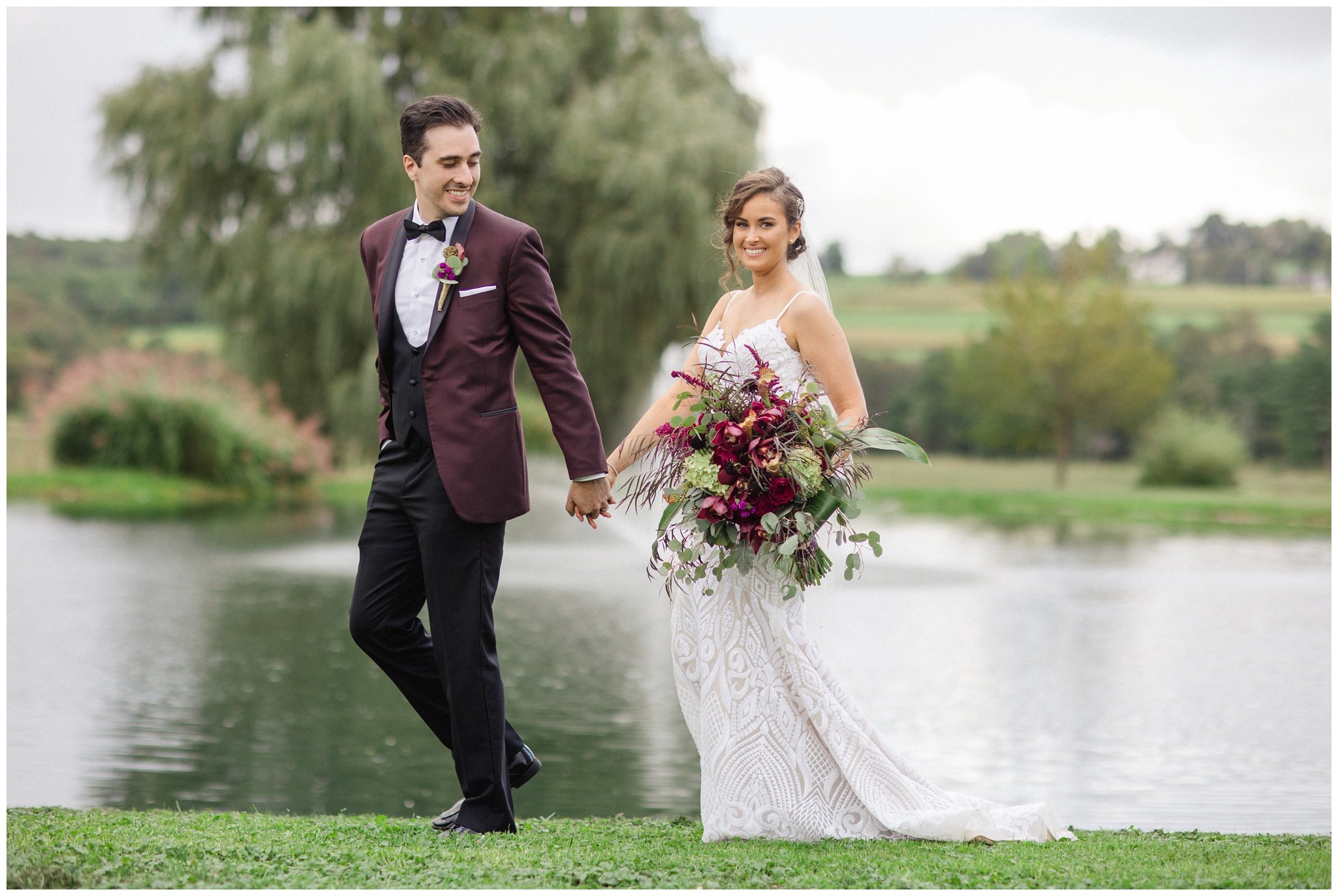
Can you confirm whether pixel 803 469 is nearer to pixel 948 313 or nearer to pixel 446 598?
pixel 446 598

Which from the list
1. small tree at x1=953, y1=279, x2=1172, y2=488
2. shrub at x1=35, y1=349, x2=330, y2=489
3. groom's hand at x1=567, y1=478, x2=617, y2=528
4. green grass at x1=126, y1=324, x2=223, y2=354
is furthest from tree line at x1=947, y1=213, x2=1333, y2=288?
groom's hand at x1=567, y1=478, x2=617, y2=528

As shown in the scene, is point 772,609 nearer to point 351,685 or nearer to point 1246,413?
point 351,685

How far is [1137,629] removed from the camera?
9961 millimetres

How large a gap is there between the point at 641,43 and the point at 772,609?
59.6 feet

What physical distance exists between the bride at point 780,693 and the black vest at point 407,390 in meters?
0.62

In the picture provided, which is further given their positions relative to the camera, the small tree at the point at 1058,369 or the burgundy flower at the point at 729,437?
the small tree at the point at 1058,369

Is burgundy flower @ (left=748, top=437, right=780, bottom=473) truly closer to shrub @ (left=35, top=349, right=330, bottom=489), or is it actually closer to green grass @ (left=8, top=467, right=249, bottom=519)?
green grass @ (left=8, top=467, right=249, bottom=519)

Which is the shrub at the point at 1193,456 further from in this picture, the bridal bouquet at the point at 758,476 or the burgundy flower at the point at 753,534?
the burgundy flower at the point at 753,534

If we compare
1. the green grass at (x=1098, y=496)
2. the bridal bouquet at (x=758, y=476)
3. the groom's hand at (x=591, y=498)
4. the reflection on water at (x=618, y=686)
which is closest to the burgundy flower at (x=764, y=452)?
the bridal bouquet at (x=758, y=476)

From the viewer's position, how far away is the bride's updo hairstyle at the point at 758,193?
153 inches

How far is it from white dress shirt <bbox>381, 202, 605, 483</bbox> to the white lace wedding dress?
57cm

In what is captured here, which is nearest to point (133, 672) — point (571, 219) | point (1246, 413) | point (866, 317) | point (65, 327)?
point (571, 219)

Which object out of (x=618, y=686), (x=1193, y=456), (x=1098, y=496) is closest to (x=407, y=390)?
(x=618, y=686)

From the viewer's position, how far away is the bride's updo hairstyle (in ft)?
12.8
